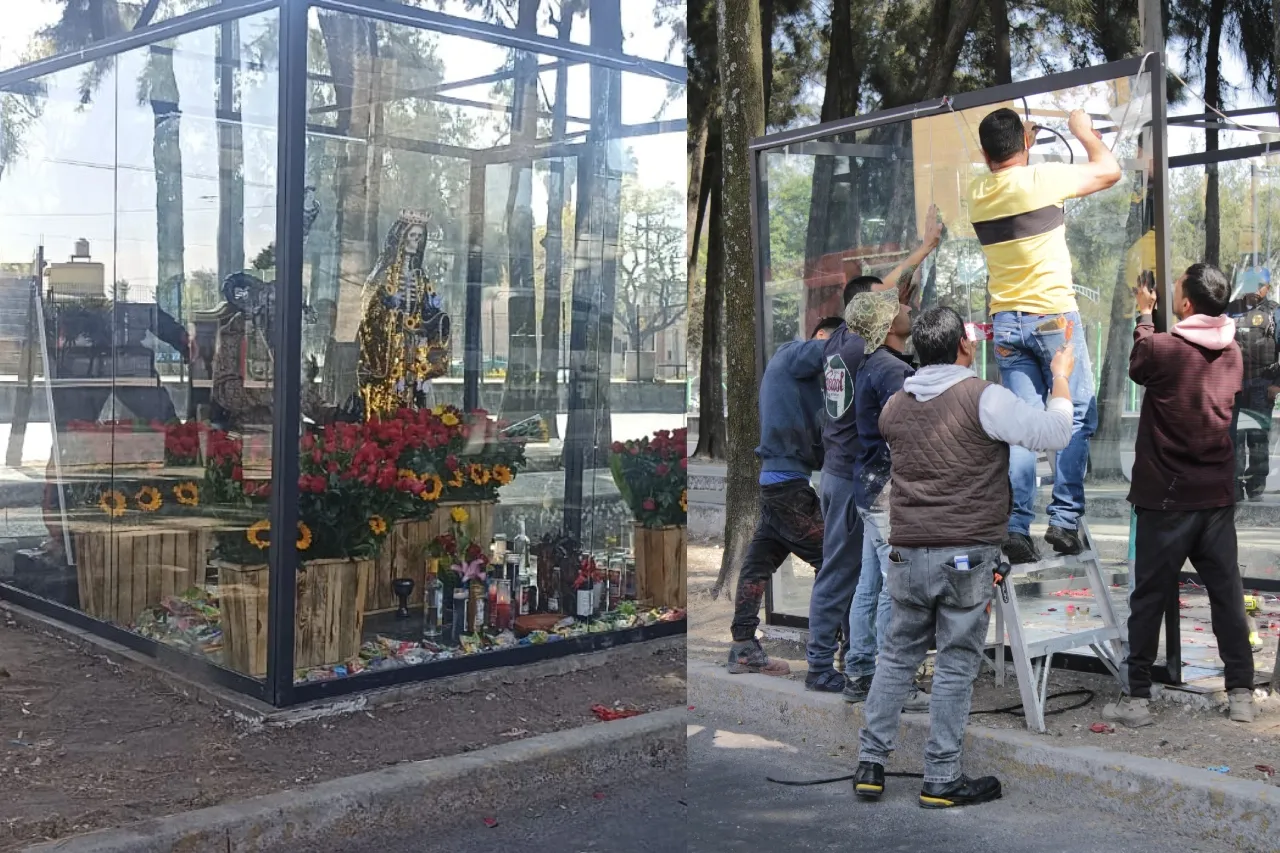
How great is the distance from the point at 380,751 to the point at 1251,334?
644 centimetres

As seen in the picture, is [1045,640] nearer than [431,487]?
Yes

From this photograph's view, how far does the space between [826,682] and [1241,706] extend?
1.69m

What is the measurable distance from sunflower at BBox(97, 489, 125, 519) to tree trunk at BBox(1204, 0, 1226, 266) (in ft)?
22.4

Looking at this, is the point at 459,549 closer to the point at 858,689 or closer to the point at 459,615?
the point at 459,615

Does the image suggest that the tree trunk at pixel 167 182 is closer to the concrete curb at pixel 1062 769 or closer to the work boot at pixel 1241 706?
the concrete curb at pixel 1062 769

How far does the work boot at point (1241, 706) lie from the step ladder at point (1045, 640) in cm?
42

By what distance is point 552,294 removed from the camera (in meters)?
6.75

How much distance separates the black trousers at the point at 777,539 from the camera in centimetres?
646

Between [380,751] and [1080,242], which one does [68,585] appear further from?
[1080,242]

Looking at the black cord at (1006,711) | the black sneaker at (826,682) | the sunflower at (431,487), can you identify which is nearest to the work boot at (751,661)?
the black sneaker at (826,682)

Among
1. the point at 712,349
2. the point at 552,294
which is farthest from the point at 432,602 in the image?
the point at 712,349

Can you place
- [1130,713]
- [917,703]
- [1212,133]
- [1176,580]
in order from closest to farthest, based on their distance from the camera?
[1176,580] → [1130,713] → [917,703] → [1212,133]

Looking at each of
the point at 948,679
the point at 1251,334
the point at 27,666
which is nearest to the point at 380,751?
the point at 27,666

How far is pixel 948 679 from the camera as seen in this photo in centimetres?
498
